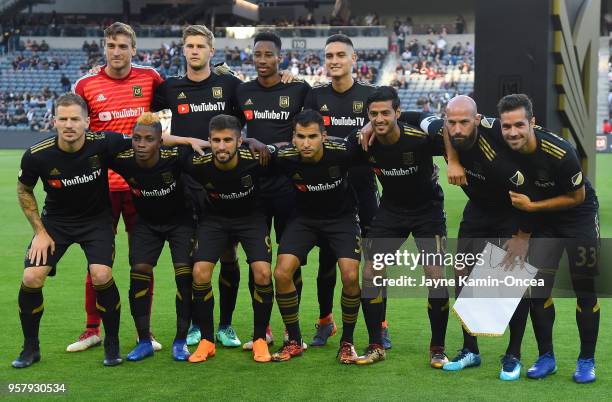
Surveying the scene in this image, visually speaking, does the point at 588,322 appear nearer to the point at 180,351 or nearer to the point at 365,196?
the point at 365,196

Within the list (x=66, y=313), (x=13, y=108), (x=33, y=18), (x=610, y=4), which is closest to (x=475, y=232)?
(x=66, y=313)

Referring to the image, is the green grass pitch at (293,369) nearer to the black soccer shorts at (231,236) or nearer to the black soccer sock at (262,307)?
the black soccer sock at (262,307)

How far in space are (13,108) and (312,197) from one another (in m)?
38.3

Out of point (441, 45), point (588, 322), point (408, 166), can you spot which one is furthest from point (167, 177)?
point (441, 45)

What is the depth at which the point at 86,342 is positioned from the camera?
690cm

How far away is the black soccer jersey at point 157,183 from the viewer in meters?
6.56

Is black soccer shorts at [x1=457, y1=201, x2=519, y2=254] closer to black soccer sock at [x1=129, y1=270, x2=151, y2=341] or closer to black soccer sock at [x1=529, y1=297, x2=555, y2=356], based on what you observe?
black soccer sock at [x1=529, y1=297, x2=555, y2=356]

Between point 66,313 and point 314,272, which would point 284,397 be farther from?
point 314,272

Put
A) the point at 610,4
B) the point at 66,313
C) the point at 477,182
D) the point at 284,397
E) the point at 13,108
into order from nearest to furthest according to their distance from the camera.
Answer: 1. the point at 284,397
2. the point at 477,182
3. the point at 66,313
4. the point at 13,108
5. the point at 610,4

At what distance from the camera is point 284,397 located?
559 centimetres

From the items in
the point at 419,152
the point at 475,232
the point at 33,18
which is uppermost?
the point at 33,18

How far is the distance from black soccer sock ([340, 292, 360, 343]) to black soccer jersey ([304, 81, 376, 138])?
130 cm

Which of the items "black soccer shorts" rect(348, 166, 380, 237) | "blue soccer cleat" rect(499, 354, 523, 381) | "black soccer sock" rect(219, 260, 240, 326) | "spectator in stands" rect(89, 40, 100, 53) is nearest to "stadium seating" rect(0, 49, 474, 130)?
"spectator in stands" rect(89, 40, 100, 53)

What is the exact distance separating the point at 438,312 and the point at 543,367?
798 mm
